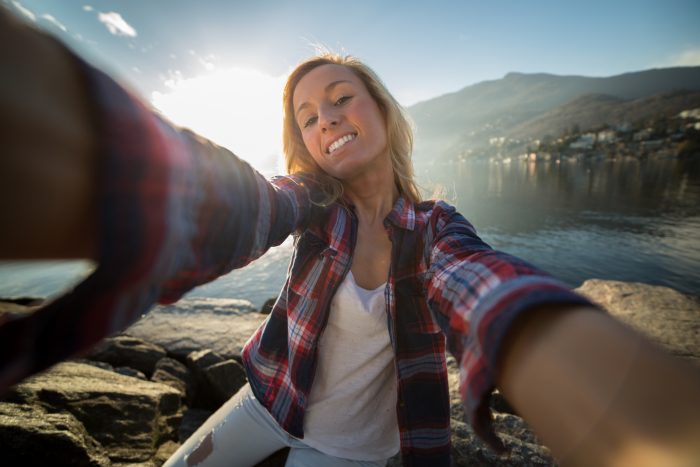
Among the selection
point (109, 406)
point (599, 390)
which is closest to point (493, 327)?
point (599, 390)

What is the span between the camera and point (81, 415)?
2.75 metres

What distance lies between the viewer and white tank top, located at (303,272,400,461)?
78.2 inches

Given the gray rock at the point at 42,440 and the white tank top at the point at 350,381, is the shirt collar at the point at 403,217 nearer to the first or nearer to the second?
the white tank top at the point at 350,381

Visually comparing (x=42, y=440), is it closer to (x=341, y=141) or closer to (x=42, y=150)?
(x=42, y=150)

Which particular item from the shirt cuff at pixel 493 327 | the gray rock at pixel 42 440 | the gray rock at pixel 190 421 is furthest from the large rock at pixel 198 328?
the shirt cuff at pixel 493 327

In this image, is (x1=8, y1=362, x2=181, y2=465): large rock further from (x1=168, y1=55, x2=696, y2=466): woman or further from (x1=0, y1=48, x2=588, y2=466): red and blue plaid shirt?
(x1=0, y1=48, x2=588, y2=466): red and blue plaid shirt

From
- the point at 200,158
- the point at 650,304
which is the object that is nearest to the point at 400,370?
the point at 200,158

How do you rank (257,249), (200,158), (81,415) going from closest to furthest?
(200,158)
(257,249)
(81,415)

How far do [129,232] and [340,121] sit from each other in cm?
197

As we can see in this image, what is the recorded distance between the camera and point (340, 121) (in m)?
2.33

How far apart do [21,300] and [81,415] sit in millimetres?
9901

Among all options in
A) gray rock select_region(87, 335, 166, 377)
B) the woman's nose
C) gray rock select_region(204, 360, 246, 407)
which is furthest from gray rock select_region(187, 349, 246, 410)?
the woman's nose

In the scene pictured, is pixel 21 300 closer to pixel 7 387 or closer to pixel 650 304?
pixel 7 387

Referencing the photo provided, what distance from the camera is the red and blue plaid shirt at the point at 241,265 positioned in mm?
590
